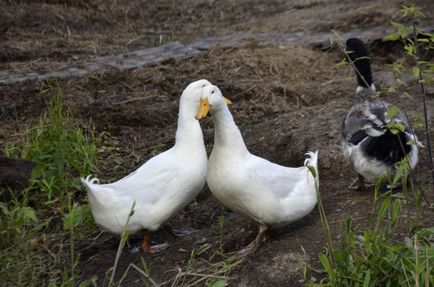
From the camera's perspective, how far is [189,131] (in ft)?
17.9

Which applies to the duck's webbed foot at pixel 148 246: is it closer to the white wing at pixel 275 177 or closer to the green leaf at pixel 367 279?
the white wing at pixel 275 177

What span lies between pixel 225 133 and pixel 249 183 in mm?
389

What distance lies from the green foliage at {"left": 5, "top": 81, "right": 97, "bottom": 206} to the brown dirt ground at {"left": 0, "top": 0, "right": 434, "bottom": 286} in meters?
0.24

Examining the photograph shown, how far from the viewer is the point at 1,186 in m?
6.34

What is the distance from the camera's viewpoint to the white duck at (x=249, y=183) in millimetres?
5070

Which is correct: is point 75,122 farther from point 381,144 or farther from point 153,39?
point 153,39

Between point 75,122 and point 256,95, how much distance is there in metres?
2.12

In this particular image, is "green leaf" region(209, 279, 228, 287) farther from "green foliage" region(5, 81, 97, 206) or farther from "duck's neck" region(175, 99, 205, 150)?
"green foliage" region(5, 81, 97, 206)

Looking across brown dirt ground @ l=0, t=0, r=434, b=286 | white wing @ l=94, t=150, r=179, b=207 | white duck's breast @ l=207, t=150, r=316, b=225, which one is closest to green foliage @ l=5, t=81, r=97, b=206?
brown dirt ground @ l=0, t=0, r=434, b=286

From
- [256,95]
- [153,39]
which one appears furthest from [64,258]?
[153,39]

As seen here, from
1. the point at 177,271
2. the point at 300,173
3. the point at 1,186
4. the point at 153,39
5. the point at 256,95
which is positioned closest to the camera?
the point at 177,271

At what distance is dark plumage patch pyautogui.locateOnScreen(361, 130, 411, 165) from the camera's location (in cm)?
523

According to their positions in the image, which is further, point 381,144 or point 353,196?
point 353,196

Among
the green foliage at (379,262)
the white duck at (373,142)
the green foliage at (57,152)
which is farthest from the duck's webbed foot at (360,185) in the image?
the green foliage at (57,152)
